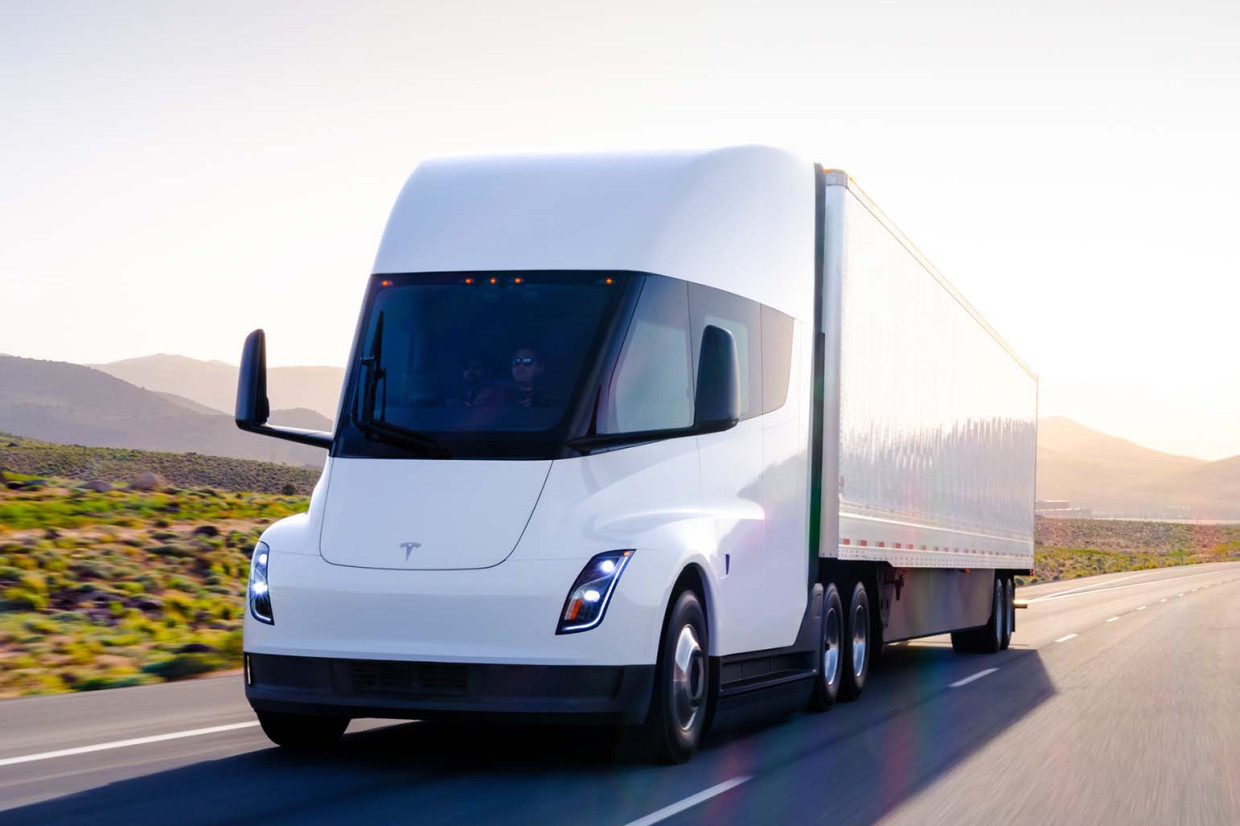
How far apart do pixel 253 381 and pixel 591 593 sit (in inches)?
90.8

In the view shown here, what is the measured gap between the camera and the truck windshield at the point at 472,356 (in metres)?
8.88

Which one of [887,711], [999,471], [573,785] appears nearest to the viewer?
[573,785]

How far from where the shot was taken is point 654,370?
9.40 meters

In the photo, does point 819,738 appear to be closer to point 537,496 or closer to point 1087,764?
point 1087,764

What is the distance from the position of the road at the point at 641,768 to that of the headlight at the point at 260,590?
813mm

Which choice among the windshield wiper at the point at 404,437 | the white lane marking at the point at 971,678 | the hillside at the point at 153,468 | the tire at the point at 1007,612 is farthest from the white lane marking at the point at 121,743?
the hillside at the point at 153,468

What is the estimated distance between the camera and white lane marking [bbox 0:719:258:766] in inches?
338

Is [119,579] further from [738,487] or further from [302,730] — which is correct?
[738,487]

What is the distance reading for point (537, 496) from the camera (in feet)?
28.1

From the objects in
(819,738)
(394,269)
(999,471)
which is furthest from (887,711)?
(999,471)

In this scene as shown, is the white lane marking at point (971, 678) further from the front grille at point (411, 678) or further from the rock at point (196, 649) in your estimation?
the front grille at point (411, 678)

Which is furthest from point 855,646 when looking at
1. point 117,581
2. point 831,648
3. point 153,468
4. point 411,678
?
point 153,468

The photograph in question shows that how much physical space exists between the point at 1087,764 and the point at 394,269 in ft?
17.0

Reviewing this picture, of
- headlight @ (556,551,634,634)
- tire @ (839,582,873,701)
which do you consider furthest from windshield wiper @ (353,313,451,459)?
tire @ (839,582,873,701)
